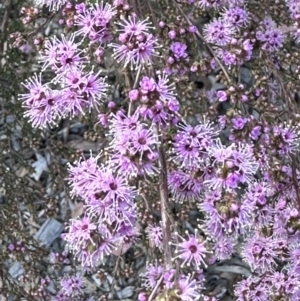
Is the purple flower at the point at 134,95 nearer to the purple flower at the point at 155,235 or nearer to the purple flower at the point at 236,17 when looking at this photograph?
the purple flower at the point at 155,235

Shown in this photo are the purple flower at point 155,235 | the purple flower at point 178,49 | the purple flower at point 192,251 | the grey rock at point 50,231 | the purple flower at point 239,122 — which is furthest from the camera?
the grey rock at point 50,231

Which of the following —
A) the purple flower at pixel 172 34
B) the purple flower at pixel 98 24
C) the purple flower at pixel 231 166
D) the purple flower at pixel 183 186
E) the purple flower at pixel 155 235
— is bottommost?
the purple flower at pixel 155 235

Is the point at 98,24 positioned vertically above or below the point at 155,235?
above

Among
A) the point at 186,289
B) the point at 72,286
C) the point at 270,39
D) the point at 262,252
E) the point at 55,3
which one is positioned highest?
the point at 55,3

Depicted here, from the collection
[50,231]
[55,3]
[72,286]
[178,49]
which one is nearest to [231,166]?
[178,49]

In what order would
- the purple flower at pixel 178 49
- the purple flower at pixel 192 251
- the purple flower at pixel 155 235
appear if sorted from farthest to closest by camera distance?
1. the purple flower at pixel 155 235
2. the purple flower at pixel 178 49
3. the purple flower at pixel 192 251

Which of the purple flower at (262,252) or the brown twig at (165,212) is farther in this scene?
the purple flower at (262,252)

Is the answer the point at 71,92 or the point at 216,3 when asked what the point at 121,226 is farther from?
the point at 216,3

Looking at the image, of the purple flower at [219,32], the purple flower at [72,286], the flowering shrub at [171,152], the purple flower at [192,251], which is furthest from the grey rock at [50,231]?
the purple flower at [192,251]

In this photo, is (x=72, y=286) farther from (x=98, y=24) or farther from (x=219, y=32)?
(x=98, y=24)
